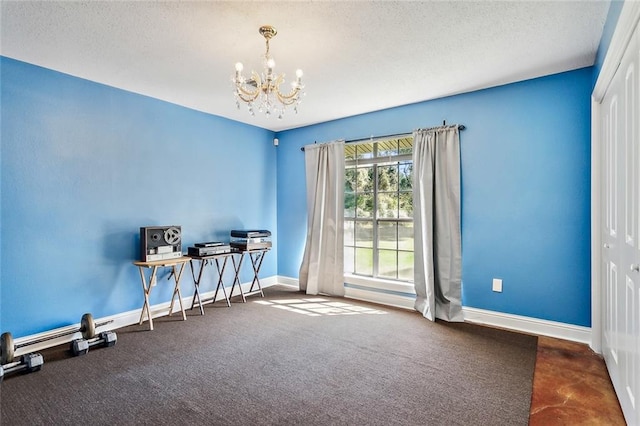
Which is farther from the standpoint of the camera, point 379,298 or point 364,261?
point 364,261

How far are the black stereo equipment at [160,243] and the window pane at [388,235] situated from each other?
2.38m

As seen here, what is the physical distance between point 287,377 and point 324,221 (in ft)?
8.00

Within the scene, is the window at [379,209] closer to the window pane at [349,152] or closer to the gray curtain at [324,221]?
the window pane at [349,152]

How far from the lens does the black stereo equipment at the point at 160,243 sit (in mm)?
3242

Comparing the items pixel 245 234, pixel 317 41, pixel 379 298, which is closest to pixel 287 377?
pixel 379 298

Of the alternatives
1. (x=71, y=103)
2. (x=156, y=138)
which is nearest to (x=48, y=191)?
(x=71, y=103)

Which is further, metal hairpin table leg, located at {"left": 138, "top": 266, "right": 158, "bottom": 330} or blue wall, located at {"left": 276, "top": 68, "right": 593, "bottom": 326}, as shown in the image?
metal hairpin table leg, located at {"left": 138, "top": 266, "right": 158, "bottom": 330}

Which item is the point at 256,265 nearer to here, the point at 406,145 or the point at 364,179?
the point at 364,179

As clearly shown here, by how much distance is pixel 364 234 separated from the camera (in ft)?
14.3

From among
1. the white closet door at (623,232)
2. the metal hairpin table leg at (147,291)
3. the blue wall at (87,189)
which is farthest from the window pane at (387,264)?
the metal hairpin table leg at (147,291)

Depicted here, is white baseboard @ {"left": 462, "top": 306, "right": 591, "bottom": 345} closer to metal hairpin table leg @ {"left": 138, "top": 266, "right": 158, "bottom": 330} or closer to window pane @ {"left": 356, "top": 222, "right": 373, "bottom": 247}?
window pane @ {"left": 356, "top": 222, "right": 373, "bottom": 247}

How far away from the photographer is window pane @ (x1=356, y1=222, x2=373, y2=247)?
4312mm

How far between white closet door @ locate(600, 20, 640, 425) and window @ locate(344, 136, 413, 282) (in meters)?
1.89

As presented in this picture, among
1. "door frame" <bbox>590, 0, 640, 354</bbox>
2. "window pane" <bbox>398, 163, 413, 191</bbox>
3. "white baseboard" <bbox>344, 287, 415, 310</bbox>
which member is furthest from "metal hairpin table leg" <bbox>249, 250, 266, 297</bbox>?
"door frame" <bbox>590, 0, 640, 354</bbox>
